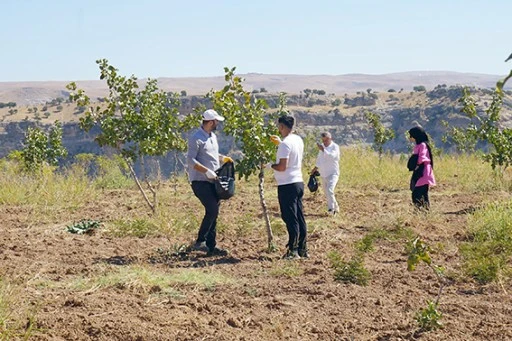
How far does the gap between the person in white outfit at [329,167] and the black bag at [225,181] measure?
4.07 meters

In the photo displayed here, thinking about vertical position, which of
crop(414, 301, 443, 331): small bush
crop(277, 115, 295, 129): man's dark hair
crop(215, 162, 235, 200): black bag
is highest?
crop(277, 115, 295, 129): man's dark hair

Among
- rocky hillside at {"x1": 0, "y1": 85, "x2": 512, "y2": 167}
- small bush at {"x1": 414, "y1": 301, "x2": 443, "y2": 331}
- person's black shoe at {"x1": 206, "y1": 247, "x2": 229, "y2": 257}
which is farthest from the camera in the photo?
rocky hillside at {"x1": 0, "y1": 85, "x2": 512, "y2": 167}

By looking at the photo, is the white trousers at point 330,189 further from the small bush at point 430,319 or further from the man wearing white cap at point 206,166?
the small bush at point 430,319

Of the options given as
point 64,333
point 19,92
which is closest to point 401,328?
point 64,333

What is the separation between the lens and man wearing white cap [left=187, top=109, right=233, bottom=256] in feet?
28.6

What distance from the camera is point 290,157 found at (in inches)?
336

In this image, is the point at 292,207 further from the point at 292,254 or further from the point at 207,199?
the point at 207,199

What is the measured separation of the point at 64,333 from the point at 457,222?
772 cm

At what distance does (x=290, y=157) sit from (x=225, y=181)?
2.77 feet

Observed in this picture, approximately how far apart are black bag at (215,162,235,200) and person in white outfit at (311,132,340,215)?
13.4 feet

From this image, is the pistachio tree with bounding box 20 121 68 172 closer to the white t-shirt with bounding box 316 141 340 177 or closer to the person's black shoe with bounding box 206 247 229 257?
the white t-shirt with bounding box 316 141 340 177

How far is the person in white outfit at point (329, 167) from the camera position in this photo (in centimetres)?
1275

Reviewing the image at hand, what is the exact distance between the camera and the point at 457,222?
38.2 ft

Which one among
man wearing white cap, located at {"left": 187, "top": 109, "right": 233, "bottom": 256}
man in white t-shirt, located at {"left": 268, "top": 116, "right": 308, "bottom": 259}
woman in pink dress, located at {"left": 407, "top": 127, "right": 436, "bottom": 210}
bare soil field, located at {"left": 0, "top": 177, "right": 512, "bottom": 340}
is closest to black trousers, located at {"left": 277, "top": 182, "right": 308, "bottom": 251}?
man in white t-shirt, located at {"left": 268, "top": 116, "right": 308, "bottom": 259}
